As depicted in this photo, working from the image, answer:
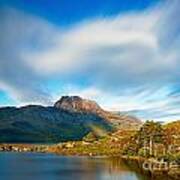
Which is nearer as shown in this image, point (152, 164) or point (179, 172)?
point (179, 172)

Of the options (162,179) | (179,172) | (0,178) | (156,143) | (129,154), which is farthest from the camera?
(129,154)

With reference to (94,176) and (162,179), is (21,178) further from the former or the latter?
(162,179)

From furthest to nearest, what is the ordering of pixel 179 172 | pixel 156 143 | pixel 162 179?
pixel 156 143
pixel 179 172
pixel 162 179

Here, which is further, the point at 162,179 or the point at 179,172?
the point at 179,172

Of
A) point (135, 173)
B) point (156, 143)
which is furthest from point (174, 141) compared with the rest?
point (135, 173)

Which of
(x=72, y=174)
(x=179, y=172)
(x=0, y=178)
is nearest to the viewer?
(x=179, y=172)

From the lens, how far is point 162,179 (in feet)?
299

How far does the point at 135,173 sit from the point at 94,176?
1169cm

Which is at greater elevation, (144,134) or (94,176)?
(144,134)

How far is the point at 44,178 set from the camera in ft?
340

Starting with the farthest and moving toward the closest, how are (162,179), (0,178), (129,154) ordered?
(129,154), (0,178), (162,179)

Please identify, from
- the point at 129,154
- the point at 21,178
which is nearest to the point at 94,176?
the point at 21,178

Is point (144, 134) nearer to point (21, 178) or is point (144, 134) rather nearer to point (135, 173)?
point (135, 173)

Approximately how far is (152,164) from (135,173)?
440 inches
